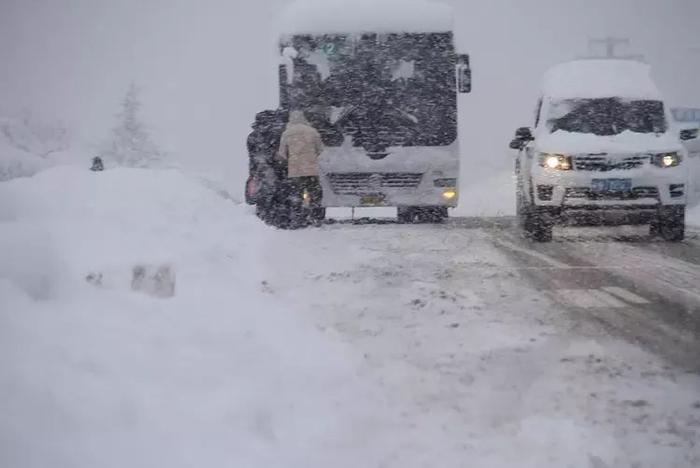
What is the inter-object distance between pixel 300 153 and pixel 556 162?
3.89m

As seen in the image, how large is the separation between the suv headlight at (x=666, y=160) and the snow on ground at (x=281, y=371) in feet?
15.1

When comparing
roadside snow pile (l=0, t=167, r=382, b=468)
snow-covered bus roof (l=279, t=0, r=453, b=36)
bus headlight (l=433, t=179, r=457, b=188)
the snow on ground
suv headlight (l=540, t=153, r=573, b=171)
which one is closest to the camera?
roadside snow pile (l=0, t=167, r=382, b=468)

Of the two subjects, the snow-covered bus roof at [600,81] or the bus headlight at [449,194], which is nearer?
the snow-covered bus roof at [600,81]

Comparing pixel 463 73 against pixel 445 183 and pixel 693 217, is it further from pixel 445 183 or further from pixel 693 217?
pixel 693 217

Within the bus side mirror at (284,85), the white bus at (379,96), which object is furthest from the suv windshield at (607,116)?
the bus side mirror at (284,85)

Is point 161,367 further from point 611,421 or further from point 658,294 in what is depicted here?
point 658,294

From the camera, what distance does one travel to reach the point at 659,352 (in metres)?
4.34

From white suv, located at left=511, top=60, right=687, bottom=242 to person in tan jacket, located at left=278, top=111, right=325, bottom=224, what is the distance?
314cm

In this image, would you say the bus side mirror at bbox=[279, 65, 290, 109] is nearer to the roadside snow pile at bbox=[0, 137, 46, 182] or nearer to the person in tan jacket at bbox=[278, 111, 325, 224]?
the person in tan jacket at bbox=[278, 111, 325, 224]

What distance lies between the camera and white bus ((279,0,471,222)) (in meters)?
12.4

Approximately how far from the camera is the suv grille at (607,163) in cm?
970

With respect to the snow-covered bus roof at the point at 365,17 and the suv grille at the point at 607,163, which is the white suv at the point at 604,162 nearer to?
the suv grille at the point at 607,163

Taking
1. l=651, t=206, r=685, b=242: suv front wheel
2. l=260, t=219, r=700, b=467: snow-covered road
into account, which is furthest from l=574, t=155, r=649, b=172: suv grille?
l=260, t=219, r=700, b=467: snow-covered road

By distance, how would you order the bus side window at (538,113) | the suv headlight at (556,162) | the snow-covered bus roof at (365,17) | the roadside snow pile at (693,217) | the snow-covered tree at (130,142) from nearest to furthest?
the suv headlight at (556,162)
the bus side window at (538,113)
the snow-covered bus roof at (365,17)
the roadside snow pile at (693,217)
the snow-covered tree at (130,142)
